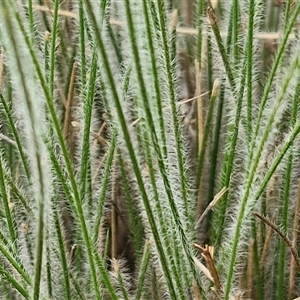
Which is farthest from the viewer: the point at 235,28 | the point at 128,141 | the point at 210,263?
the point at 235,28

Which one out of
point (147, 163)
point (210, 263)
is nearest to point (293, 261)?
point (210, 263)

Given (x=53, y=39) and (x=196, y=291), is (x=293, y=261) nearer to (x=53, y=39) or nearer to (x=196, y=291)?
(x=196, y=291)

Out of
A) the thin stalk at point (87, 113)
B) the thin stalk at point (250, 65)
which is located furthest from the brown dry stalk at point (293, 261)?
the thin stalk at point (87, 113)

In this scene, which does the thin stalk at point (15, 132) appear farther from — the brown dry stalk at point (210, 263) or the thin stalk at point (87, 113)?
the brown dry stalk at point (210, 263)

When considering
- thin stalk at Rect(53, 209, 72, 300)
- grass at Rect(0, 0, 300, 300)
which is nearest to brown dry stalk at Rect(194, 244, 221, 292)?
grass at Rect(0, 0, 300, 300)

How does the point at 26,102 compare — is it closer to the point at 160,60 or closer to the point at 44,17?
the point at 160,60

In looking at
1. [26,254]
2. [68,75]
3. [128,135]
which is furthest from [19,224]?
[128,135]

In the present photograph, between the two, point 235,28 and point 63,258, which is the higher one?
point 235,28

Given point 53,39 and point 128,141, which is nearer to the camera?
point 128,141
